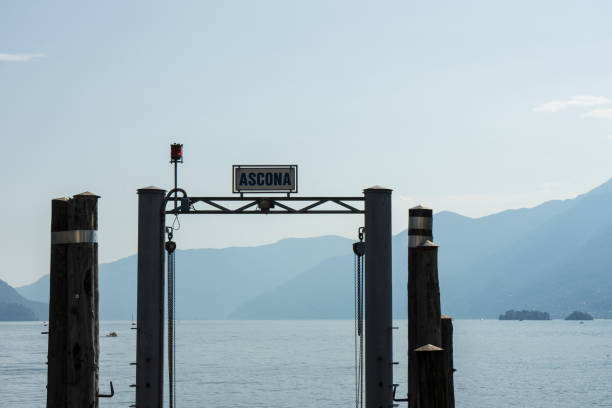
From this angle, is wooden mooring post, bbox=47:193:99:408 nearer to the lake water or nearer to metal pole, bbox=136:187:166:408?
metal pole, bbox=136:187:166:408

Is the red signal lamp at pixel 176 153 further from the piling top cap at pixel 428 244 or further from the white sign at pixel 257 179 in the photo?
the piling top cap at pixel 428 244

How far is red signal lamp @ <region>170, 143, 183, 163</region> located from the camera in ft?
53.2

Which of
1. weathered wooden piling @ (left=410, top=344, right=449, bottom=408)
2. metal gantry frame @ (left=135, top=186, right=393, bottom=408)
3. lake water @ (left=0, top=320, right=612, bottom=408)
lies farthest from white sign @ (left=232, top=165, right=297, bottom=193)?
lake water @ (left=0, top=320, right=612, bottom=408)

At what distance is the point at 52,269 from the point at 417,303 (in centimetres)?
551

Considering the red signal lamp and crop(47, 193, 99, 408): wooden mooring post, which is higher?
the red signal lamp

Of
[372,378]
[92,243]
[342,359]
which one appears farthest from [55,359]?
[342,359]

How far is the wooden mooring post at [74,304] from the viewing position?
12.3 metres

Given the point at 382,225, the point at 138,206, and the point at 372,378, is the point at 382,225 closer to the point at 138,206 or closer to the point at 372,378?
the point at 372,378

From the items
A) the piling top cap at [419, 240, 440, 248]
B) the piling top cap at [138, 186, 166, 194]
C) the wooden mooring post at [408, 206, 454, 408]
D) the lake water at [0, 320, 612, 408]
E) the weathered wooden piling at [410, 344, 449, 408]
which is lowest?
the lake water at [0, 320, 612, 408]

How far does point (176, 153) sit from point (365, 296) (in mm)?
4377

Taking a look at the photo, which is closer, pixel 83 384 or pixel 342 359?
pixel 83 384

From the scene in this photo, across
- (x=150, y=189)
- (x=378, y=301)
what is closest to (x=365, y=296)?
(x=378, y=301)

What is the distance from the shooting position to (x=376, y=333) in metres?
15.4

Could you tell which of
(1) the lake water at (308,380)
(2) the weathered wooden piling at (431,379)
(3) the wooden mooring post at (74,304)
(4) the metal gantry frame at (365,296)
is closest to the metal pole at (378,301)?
(4) the metal gantry frame at (365,296)
